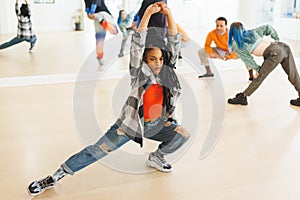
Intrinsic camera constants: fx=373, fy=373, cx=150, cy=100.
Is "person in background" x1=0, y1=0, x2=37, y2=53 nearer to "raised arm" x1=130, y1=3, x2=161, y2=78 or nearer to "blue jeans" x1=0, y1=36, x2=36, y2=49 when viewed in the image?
"blue jeans" x1=0, y1=36, x2=36, y2=49

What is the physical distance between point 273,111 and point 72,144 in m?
1.51

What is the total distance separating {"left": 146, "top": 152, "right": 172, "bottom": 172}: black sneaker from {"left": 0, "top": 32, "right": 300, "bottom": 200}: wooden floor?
0.04 meters

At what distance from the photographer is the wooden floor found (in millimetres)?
1696

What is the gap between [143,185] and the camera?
172 cm

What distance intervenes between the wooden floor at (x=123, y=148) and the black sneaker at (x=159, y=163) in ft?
0.13

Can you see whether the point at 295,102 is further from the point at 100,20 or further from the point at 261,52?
the point at 100,20

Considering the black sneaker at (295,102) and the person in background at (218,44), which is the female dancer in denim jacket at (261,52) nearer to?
the black sneaker at (295,102)

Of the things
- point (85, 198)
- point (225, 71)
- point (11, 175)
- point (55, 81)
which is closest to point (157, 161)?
point (85, 198)

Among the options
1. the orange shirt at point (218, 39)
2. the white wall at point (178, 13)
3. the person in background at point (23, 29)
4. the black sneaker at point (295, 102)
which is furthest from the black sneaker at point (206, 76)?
the person in background at point (23, 29)

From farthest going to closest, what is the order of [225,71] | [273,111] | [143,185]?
1. [225,71]
2. [273,111]
3. [143,185]

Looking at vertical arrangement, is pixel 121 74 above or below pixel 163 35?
below

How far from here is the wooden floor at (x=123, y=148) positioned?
1696mm

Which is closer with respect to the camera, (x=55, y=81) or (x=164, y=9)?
(x=164, y=9)

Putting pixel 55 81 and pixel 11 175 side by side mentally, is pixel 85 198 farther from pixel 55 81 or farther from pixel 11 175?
pixel 55 81
